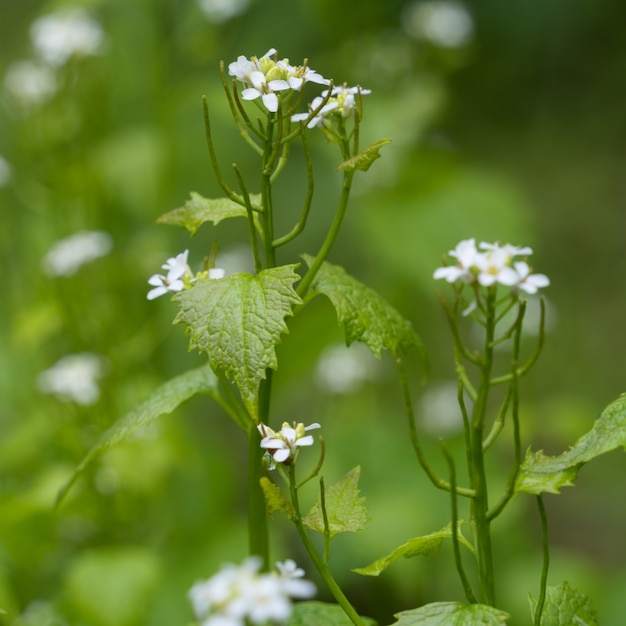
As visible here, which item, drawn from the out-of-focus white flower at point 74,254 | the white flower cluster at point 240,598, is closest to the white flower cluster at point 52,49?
the out-of-focus white flower at point 74,254

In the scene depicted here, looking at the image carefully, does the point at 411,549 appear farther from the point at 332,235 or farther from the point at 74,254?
the point at 74,254

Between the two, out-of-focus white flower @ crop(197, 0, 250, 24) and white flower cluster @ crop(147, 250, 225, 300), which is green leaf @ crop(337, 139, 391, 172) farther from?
out-of-focus white flower @ crop(197, 0, 250, 24)

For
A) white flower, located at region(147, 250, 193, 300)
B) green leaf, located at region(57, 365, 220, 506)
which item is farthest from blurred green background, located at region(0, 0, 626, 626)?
white flower, located at region(147, 250, 193, 300)

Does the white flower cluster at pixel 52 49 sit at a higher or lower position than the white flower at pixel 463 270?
higher

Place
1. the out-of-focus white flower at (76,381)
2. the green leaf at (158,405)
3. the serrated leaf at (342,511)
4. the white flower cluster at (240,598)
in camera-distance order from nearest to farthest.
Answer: the white flower cluster at (240,598) < the serrated leaf at (342,511) < the green leaf at (158,405) < the out-of-focus white flower at (76,381)

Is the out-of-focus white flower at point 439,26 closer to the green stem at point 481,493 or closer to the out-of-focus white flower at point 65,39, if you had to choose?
the out-of-focus white flower at point 65,39
